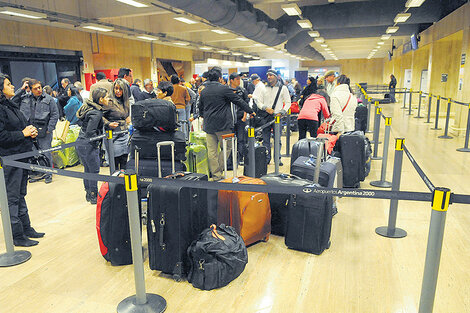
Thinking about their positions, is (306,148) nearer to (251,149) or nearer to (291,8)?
(251,149)

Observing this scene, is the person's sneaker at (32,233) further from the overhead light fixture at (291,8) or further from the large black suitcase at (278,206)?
the overhead light fixture at (291,8)

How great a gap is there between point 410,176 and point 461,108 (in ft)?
17.5

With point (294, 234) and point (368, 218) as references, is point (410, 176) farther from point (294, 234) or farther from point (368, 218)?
point (294, 234)

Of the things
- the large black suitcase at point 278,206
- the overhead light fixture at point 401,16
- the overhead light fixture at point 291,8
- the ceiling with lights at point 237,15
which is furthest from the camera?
the overhead light fixture at point 401,16

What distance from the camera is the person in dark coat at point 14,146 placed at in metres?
3.30

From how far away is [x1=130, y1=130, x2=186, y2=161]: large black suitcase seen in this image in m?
3.70

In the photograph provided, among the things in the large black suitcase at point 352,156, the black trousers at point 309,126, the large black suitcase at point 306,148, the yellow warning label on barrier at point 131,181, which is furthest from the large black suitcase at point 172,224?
the black trousers at point 309,126

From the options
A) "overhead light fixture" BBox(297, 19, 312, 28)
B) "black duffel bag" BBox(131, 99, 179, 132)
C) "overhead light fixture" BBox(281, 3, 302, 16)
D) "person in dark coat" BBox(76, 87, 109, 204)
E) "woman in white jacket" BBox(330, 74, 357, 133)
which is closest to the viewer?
"black duffel bag" BBox(131, 99, 179, 132)

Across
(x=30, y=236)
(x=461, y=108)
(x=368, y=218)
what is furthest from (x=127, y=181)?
(x=461, y=108)

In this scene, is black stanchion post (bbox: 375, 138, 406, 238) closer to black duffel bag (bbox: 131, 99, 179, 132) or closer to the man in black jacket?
the man in black jacket

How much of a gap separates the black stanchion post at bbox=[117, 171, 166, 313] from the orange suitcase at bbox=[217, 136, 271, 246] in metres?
0.92

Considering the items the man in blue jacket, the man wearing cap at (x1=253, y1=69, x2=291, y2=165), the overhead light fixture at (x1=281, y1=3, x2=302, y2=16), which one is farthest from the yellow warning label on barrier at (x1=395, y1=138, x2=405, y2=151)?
the overhead light fixture at (x1=281, y1=3, x2=302, y2=16)

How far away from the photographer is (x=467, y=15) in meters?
9.26

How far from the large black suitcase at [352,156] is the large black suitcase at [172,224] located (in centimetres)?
269
